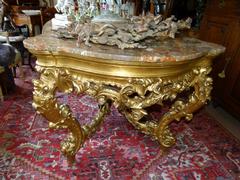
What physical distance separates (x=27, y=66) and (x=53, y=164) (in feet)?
7.72

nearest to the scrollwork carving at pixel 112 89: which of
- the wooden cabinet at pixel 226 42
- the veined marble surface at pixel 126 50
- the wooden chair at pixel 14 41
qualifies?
the veined marble surface at pixel 126 50

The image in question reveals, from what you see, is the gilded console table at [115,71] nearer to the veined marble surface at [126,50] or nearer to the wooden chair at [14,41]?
the veined marble surface at [126,50]

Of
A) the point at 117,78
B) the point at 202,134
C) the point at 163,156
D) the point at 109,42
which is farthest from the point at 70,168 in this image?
the point at 202,134

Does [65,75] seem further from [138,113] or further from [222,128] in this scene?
[222,128]

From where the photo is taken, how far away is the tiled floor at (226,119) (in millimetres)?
1879

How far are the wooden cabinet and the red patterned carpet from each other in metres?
0.30

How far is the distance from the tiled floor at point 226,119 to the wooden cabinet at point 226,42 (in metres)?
0.12

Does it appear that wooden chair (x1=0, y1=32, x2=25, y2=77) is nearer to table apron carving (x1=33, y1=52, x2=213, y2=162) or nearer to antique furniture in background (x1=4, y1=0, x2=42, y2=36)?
antique furniture in background (x1=4, y1=0, x2=42, y2=36)

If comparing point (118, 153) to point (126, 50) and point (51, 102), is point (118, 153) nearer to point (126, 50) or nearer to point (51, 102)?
point (51, 102)

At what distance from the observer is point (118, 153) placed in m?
1.49

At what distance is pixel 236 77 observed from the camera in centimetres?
187

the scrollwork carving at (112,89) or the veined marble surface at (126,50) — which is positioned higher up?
the veined marble surface at (126,50)

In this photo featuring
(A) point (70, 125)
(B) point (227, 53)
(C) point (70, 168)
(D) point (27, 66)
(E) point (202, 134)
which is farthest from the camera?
(D) point (27, 66)

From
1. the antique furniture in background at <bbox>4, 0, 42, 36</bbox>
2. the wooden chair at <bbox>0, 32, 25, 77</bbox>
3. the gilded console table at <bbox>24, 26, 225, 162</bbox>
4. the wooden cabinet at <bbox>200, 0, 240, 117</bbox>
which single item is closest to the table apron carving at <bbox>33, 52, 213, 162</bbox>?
the gilded console table at <bbox>24, 26, 225, 162</bbox>
